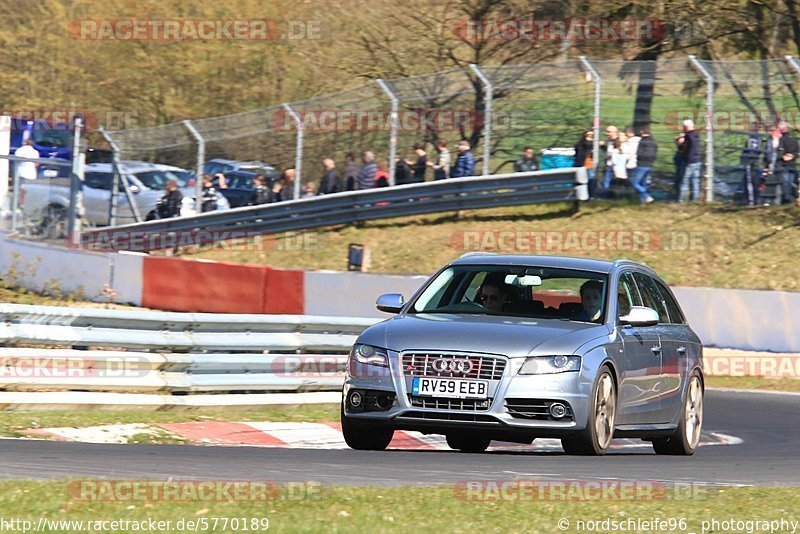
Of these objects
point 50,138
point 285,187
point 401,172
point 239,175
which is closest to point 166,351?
point 401,172

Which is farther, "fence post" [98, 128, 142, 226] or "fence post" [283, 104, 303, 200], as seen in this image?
"fence post" [98, 128, 142, 226]

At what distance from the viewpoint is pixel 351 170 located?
92.1ft

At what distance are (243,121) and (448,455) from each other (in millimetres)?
19657

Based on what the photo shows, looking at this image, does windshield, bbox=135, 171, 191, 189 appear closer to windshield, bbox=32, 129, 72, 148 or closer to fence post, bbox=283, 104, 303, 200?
fence post, bbox=283, 104, 303, 200

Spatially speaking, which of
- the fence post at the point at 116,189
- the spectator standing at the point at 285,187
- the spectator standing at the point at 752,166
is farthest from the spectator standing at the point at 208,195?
the spectator standing at the point at 752,166

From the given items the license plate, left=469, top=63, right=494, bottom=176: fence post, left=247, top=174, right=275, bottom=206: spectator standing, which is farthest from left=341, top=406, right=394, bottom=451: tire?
left=247, top=174, right=275, bottom=206: spectator standing

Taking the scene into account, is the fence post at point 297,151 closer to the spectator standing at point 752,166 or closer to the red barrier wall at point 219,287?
the red barrier wall at point 219,287

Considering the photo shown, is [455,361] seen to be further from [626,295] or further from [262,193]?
[262,193]

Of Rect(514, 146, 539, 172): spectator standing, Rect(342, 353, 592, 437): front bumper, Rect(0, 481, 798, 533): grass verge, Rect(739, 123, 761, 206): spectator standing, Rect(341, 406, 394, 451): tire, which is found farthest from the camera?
Rect(514, 146, 539, 172): spectator standing

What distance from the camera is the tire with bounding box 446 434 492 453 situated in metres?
11.0

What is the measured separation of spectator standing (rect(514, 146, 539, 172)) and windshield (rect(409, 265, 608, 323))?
16.4m

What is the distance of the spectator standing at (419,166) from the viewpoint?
27.3 meters

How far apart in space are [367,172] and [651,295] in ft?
56.1

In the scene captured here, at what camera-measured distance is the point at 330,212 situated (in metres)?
28.4
